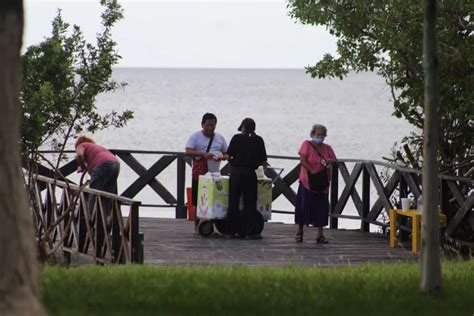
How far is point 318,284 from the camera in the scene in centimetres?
1086

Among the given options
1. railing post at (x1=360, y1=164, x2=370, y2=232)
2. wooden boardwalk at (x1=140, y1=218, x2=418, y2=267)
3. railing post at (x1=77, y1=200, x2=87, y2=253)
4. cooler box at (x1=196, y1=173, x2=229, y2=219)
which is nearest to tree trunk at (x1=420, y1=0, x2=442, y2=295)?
wooden boardwalk at (x1=140, y1=218, x2=418, y2=267)

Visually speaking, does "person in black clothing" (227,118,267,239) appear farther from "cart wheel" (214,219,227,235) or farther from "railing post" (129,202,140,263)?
"railing post" (129,202,140,263)

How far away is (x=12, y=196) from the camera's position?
29.9 feet

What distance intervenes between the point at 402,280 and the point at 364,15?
9.37m

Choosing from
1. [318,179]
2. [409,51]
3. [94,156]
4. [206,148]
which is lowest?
[318,179]

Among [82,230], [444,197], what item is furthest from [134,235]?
[444,197]

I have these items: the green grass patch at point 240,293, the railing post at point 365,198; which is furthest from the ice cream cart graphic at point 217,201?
the green grass patch at point 240,293

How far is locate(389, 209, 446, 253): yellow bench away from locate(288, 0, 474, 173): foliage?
4.54 ft

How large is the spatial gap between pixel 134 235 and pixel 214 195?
10.9 feet

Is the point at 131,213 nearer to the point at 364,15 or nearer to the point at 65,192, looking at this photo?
the point at 65,192

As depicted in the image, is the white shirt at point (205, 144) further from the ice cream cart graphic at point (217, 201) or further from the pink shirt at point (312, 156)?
the pink shirt at point (312, 156)

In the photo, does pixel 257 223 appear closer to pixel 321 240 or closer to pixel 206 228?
pixel 206 228

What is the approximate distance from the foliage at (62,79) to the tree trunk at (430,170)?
716cm

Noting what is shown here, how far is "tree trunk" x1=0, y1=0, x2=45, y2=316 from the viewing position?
9094 mm
